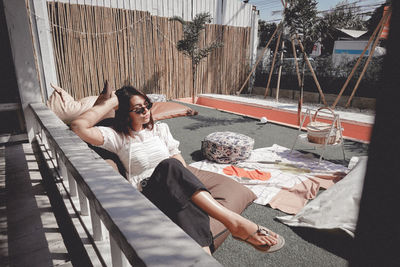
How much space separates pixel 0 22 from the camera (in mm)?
3896

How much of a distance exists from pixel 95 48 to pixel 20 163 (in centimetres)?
442

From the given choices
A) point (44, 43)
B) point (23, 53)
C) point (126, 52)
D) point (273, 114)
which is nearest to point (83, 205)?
point (23, 53)

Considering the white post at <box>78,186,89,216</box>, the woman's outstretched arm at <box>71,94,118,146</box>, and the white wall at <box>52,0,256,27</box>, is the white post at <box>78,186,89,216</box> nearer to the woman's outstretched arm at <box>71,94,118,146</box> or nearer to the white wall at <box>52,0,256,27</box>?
the woman's outstretched arm at <box>71,94,118,146</box>

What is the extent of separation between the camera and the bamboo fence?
21.5 ft

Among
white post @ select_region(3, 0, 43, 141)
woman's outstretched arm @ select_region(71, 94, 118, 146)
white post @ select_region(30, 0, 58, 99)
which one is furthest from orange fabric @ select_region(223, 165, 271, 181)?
white post @ select_region(30, 0, 58, 99)

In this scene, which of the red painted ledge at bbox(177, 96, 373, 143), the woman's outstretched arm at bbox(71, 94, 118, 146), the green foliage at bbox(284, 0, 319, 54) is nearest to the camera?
the woman's outstretched arm at bbox(71, 94, 118, 146)

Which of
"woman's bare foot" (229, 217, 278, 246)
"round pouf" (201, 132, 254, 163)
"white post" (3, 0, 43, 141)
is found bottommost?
"round pouf" (201, 132, 254, 163)

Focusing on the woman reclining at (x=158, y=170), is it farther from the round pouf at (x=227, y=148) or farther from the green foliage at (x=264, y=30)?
the green foliage at (x=264, y=30)

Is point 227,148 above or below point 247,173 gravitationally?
above

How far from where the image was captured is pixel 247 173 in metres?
3.48

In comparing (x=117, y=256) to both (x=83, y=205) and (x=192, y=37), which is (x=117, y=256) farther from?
(x=192, y=37)

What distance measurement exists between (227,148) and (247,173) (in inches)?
19.0

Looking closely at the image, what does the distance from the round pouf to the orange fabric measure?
22 cm

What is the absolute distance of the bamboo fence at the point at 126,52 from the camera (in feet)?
21.5
